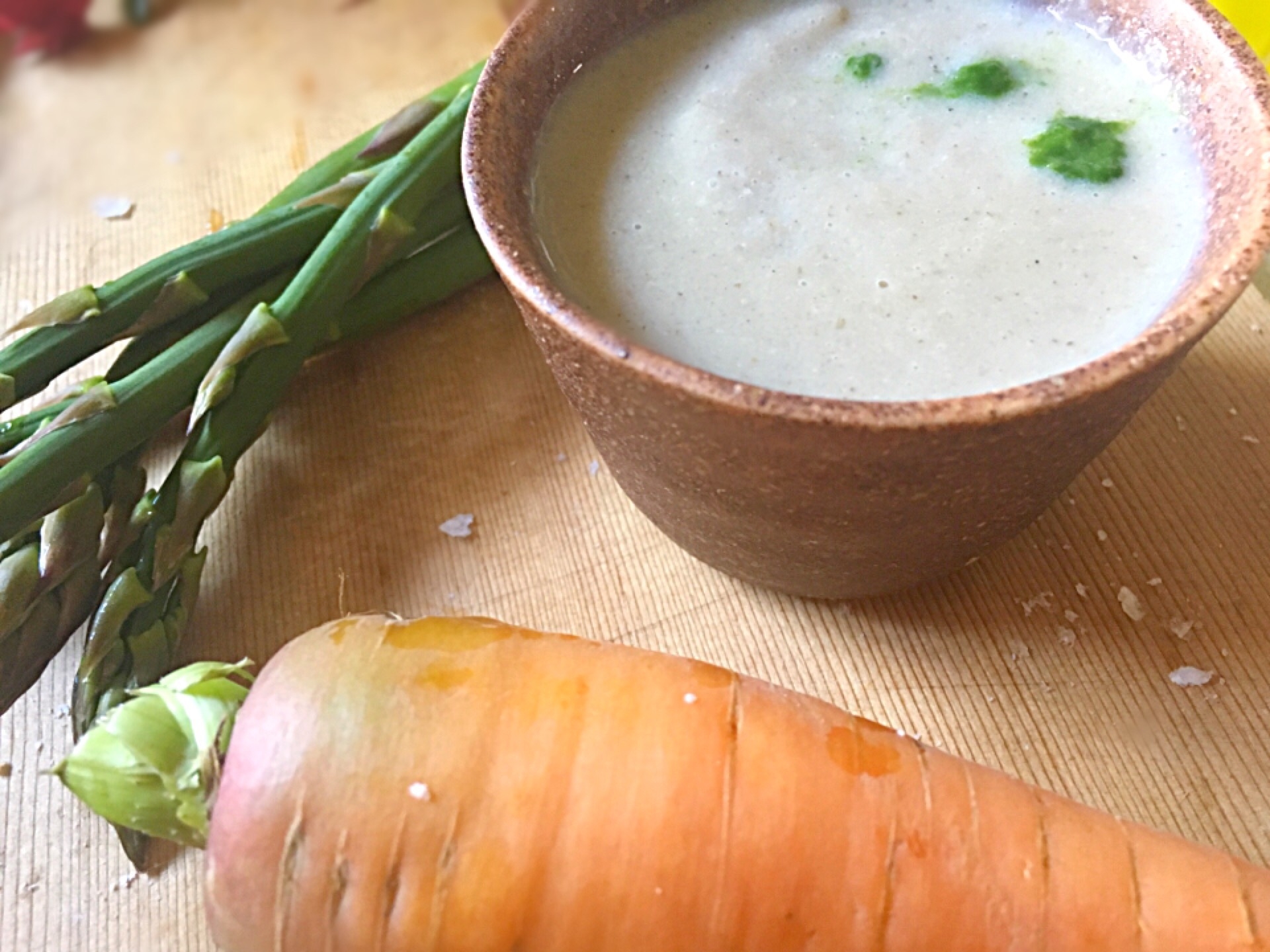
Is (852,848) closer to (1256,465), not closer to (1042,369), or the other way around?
(1042,369)

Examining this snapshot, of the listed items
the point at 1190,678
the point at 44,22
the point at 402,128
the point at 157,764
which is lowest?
the point at 1190,678

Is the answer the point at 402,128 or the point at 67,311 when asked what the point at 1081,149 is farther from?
the point at 67,311

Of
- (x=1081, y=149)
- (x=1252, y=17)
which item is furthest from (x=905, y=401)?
(x=1252, y=17)

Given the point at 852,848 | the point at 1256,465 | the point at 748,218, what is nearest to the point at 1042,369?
the point at 748,218

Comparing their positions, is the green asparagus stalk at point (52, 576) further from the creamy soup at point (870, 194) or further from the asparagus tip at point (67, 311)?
the creamy soup at point (870, 194)

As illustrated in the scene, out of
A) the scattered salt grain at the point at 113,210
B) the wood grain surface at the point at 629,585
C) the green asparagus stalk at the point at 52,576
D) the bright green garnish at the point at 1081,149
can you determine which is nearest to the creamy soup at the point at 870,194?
the bright green garnish at the point at 1081,149

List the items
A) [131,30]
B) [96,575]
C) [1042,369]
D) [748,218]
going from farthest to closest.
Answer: [96,575]
[748,218]
[1042,369]
[131,30]
